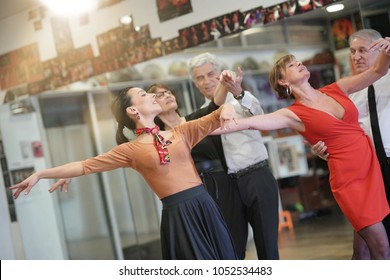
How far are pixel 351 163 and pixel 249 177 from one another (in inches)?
28.0

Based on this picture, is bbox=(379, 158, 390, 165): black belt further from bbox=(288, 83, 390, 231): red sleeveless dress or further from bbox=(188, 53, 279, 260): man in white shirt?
bbox=(188, 53, 279, 260): man in white shirt

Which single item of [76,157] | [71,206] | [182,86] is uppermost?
[182,86]

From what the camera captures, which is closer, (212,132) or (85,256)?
(212,132)

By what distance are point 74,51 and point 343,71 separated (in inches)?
92.4

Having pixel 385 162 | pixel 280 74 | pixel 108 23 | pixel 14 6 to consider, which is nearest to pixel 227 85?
pixel 280 74

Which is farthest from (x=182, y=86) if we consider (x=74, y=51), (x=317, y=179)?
(x=317, y=179)

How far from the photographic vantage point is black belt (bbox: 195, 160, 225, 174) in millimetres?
4020

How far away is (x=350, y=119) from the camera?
341 cm

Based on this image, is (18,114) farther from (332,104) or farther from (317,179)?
(332,104)

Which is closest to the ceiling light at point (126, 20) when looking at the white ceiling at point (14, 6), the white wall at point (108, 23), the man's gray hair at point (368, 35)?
the white wall at point (108, 23)

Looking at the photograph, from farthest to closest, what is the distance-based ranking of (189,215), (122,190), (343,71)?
1. (122,190)
2. (343,71)
3. (189,215)

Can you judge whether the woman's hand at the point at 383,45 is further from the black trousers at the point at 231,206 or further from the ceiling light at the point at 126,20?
the ceiling light at the point at 126,20

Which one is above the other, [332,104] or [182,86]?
[182,86]

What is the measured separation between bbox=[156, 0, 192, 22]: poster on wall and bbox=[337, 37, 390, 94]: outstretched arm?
1592 millimetres
